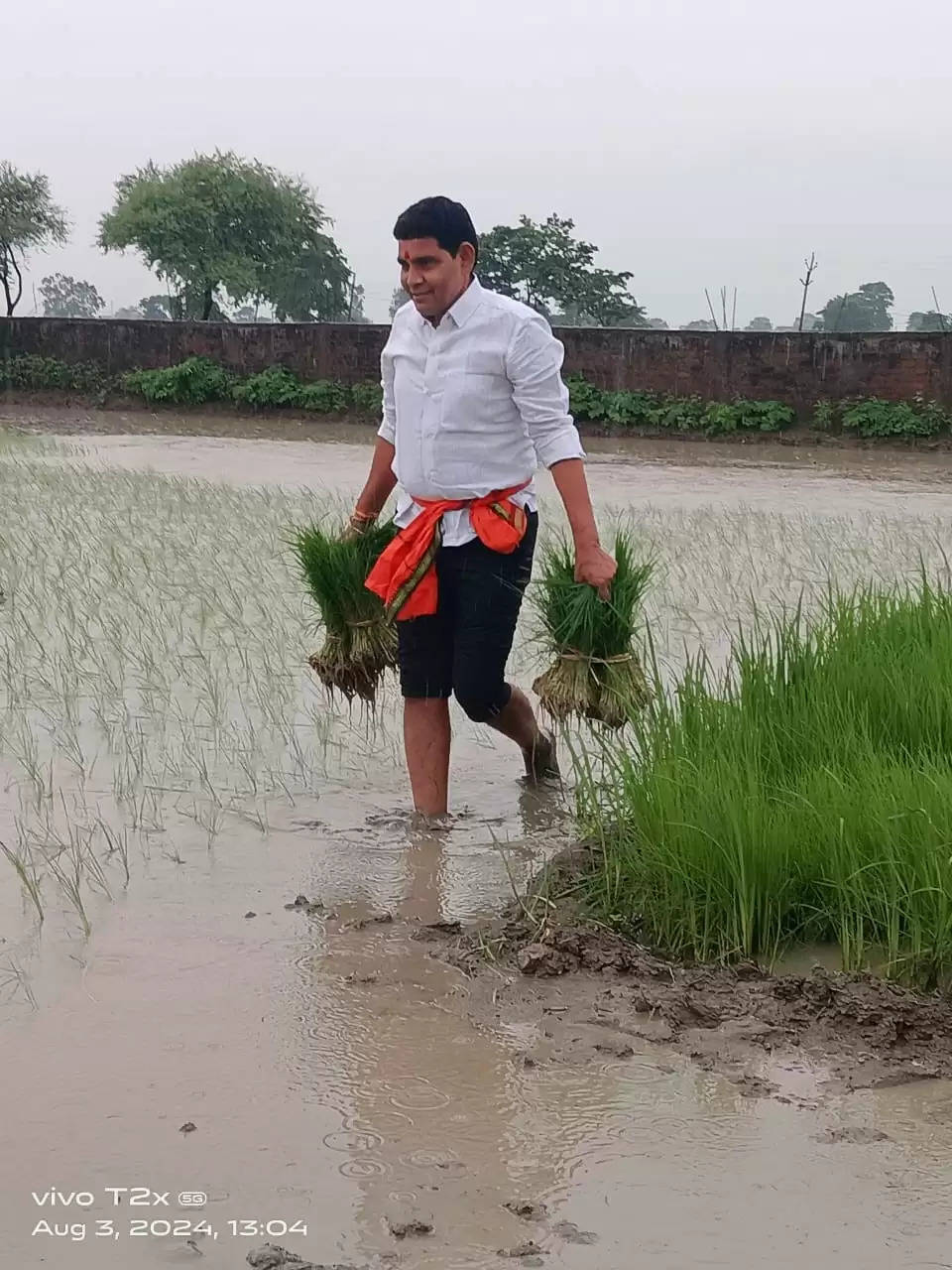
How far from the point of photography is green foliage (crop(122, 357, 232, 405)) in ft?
83.5

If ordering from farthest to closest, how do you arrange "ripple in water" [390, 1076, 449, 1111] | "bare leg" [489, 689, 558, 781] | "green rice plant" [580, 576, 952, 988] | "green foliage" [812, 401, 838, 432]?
"green foliage" [812, 401, 838, 432]
"bare leg" [489, 689, 558, 781]
"green rice plant" [580, 576, 952, 988]
"ripple in water" [390, 1076, 449, 1111]

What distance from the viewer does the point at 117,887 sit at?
3443 mm

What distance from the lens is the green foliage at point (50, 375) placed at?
26.6m

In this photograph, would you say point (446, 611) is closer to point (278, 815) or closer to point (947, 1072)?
point (278, 815)

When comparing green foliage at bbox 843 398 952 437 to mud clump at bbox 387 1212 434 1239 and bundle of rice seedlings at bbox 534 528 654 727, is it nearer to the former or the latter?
bundle of rice seedlings at bbox 534 528 654 727

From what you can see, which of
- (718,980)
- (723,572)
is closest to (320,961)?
(718,980)

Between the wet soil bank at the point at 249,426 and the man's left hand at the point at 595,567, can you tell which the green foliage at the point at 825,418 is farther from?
the man's left hand at the point at 595,567

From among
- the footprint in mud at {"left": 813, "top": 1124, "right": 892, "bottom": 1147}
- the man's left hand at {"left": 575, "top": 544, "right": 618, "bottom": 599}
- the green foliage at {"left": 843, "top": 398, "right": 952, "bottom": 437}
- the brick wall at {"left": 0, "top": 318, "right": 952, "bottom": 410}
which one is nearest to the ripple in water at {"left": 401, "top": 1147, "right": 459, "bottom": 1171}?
the footprint in mud at {"left": 813, "top": 1124, "right": 892, "bottom": 1147}

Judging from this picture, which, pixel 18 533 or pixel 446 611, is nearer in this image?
pixel 446 611

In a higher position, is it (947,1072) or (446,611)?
(446,611)

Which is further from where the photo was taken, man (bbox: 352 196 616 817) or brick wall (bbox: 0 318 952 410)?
brick wall (bbox: 0 318 952 410)

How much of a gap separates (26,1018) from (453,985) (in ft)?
2.68

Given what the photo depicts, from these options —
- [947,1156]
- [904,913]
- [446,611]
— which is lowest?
[947,1156]

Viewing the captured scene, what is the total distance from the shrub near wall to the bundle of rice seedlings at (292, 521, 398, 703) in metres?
17.7
